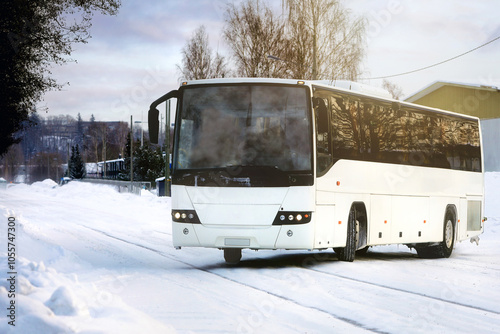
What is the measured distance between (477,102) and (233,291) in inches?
1766

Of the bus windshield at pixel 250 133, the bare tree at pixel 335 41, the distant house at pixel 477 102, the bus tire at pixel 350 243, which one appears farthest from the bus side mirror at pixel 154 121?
the distant house at pixel 477 102

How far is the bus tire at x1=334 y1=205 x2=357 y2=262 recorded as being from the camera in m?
14.8

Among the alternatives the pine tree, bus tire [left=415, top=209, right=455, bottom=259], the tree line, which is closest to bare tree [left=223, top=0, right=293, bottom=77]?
the tree line

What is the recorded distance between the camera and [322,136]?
13.6 meters

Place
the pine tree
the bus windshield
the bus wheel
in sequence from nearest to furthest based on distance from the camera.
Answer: the bus windshield
the bus wheel
the pine tree

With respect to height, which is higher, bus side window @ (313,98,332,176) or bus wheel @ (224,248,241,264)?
bus side window @ (313,98,332,176)

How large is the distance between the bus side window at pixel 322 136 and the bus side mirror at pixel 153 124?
2.75m

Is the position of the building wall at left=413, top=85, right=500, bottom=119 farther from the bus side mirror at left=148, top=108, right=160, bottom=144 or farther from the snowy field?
the bus side mirror at left=148, top=108, right=160, bottom=144

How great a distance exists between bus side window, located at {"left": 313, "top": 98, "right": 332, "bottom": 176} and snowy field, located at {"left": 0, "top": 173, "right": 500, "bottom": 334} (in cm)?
186

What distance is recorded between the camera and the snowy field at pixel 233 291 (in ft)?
24.5

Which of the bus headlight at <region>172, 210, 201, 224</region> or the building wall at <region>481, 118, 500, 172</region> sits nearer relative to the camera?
the bus headlight at <region>172, 210, 201, 224</region>

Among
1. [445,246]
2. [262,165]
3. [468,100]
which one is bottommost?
[445,246]

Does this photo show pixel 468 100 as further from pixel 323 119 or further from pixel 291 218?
pixel 291 218

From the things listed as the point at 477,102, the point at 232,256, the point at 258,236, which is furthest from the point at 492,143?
the point at 258,236
